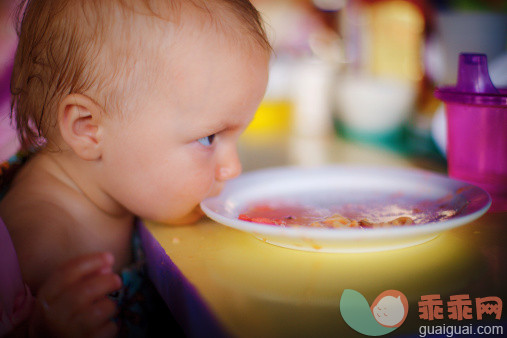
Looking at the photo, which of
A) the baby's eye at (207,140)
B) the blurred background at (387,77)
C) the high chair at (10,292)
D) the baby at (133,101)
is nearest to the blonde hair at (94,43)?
the baby at (133,101)

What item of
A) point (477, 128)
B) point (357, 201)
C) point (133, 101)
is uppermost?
point (133, 101)

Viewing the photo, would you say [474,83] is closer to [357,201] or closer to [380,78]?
[357,201]

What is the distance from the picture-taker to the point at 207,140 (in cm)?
77

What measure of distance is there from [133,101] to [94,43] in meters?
0.10

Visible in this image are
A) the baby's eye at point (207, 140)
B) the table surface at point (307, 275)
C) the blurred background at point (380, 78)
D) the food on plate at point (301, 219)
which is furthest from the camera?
the blurred background at point (380, 78)

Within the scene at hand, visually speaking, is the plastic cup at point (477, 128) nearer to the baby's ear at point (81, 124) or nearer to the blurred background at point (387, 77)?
the blurred background at point (387, 77)

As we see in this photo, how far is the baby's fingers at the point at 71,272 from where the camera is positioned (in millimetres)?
545

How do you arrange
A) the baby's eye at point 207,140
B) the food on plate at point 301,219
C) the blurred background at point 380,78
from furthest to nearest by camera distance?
1. the blurred background at point 380,78
2. the baby's eye at point 207,140
3. the food on plate at point 301,219

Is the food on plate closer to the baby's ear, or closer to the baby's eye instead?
the baby's eye

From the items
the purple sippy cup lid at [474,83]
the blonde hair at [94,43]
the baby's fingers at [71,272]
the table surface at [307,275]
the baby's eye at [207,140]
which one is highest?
the blonde hair at [94,43]

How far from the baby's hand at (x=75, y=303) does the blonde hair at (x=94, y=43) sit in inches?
10.4

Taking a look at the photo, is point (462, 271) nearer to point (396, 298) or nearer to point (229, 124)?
point (396, 298)

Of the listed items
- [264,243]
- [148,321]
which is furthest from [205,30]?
[148,321]

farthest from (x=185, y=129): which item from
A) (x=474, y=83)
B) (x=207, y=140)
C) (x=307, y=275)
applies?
(x=474, y=83)
